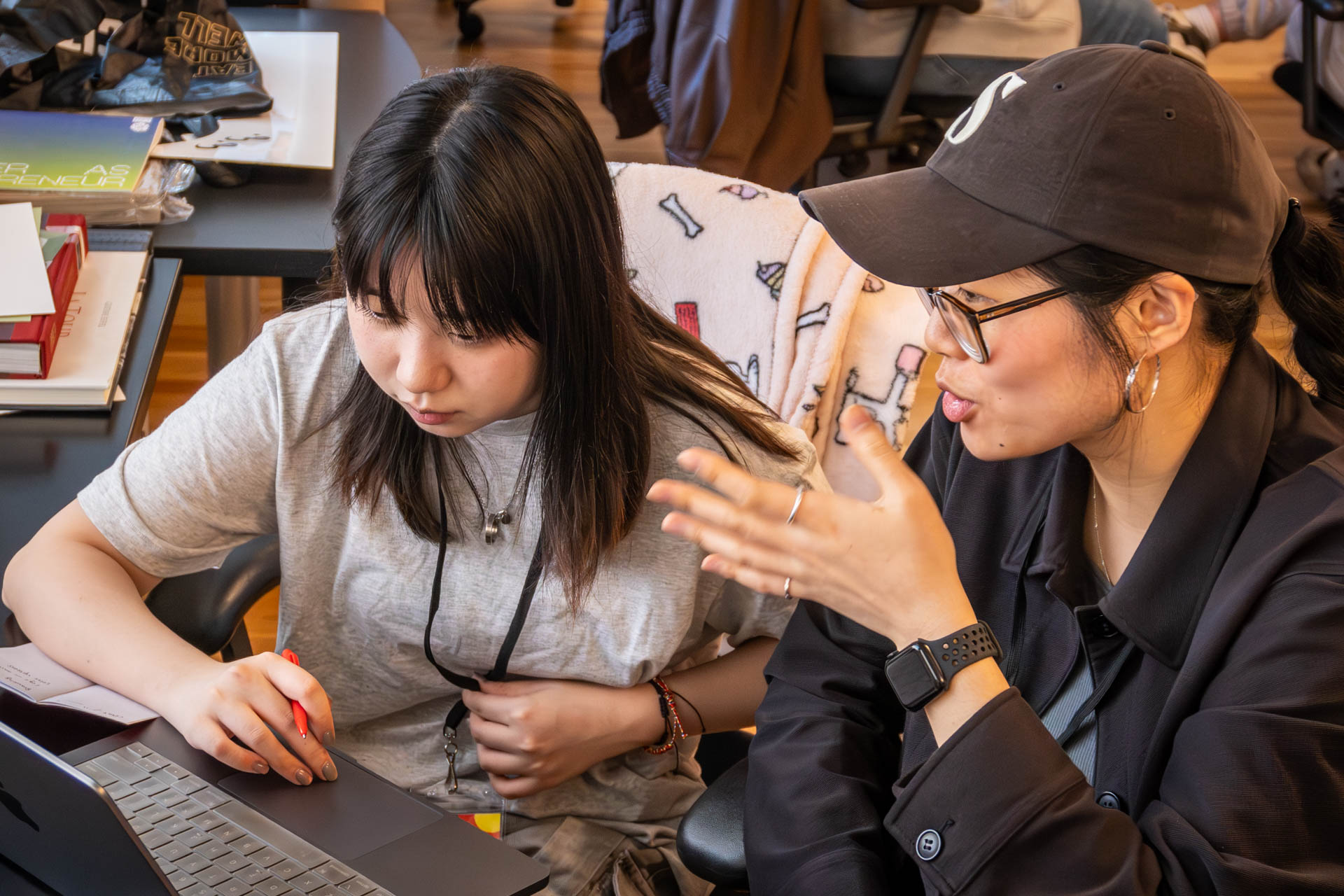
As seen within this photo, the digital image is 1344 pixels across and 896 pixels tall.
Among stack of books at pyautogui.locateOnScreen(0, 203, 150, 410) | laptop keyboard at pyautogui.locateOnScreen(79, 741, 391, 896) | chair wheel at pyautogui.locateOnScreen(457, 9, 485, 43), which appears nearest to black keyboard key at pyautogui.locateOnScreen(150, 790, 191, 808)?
laptop keyboard at pyautogui.locateOnScreen(79, 741, 391, 896)

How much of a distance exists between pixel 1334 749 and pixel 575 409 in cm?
60

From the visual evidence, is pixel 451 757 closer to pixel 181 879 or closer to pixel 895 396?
pixel 181 879

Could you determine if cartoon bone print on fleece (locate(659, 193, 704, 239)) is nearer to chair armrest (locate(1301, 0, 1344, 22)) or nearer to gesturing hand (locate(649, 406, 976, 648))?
gesturing hand (locate(649, 406, 976, 648))

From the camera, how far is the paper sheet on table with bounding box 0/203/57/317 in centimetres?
123

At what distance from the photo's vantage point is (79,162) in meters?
1.56

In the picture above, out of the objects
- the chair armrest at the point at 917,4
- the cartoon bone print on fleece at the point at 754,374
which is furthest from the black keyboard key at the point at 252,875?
the chair armrest at the point at 917,4

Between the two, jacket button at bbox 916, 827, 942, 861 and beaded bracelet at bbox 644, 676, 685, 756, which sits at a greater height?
jacket button at bbox 916, 827, 942, 861

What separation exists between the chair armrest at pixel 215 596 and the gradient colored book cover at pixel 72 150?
570 mm

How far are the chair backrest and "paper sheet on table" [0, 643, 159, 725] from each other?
69 centimetres

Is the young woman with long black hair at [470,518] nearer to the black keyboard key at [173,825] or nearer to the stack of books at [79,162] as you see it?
the black keyboard key at [173,825]

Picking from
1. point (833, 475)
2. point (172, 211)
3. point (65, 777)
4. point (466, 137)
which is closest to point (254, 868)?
point (65, 777)

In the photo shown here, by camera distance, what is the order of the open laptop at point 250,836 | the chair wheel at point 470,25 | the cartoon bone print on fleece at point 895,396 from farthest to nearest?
the chair wheel at point 470,25 → the cartoon bone print on fleece at point 895,396 → the open laptop at point 250,836

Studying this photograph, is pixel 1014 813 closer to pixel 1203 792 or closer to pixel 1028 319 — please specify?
pixel 1203 792

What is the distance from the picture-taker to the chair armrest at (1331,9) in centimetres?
261
